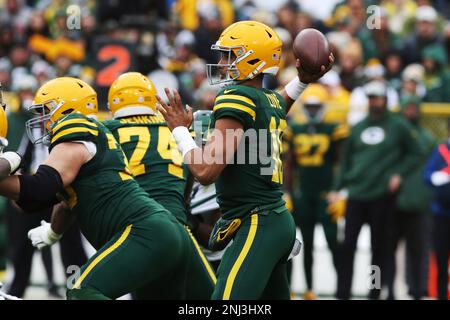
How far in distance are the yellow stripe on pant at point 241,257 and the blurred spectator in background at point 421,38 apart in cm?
775

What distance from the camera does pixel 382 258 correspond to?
9.45 metres

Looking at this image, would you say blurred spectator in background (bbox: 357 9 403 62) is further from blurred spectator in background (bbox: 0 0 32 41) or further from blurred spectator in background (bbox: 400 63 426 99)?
blurred spectator in background (bbox: 0 0 32 41)

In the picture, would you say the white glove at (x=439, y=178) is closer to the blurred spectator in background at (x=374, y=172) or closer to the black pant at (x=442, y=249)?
the black pant at (x=442, y=249)

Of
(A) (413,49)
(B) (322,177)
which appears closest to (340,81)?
(A) (413,49)

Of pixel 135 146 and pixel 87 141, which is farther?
pixel 135 146

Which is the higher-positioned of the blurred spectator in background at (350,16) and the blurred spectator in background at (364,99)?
the blurred spectator in background at (350,16)

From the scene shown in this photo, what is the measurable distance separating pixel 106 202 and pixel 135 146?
98cm

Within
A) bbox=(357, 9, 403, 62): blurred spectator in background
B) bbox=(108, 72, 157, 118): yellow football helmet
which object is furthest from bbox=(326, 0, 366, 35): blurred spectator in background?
bbox=(108, 72, 157, 118): yellow football helmet

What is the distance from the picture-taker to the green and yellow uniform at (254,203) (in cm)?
505

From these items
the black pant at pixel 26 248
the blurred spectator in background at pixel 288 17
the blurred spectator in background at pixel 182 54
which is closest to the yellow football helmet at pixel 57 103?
the black pant at pixel 26 248

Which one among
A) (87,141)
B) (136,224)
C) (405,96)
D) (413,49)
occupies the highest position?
(413,49)

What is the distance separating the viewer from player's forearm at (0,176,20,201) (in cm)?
503

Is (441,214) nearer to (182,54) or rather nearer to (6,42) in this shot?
(182,54)

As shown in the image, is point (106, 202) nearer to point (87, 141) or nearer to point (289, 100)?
point (87, 141)
